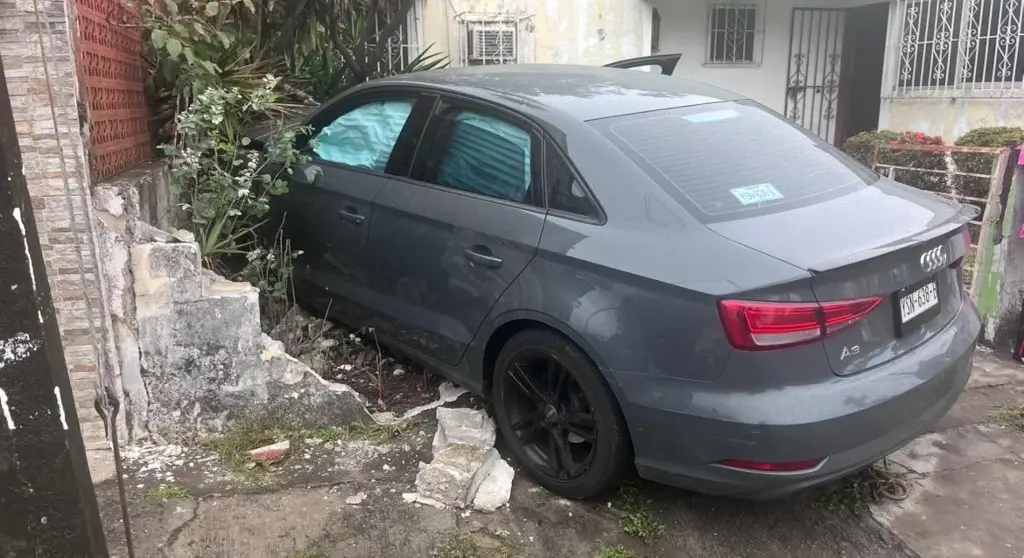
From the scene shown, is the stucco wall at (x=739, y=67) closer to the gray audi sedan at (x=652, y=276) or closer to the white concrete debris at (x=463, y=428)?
the gray audi sedan at (x=652, y=276)

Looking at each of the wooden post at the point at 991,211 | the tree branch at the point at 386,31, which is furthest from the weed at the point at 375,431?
the tree branch at the point at 386,31

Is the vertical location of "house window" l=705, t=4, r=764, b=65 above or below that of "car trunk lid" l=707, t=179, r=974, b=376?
above

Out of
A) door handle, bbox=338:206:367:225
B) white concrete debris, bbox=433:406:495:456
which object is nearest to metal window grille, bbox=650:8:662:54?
door handle, bbox=338:206:367:225

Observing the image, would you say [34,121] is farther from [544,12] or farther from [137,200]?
[544,12]

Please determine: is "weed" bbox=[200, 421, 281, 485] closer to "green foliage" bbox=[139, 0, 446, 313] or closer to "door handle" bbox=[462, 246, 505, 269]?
"green foliage" bbox=[139, 0, 446, 313]

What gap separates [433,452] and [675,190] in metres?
1.54

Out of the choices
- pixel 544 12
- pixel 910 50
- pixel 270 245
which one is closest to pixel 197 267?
pixel 270 245

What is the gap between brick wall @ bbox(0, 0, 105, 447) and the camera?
2.88 m

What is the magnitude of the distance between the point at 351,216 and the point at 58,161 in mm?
1293

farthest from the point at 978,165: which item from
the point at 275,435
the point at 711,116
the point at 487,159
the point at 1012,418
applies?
the point at 275,435

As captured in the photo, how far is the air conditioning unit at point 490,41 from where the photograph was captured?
8.20 metres

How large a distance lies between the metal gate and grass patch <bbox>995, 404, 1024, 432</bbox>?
6.66 m

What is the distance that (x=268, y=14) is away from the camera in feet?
20.1

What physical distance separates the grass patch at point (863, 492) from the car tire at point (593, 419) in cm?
88
